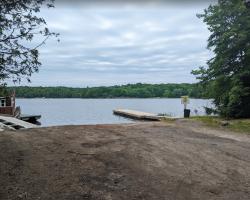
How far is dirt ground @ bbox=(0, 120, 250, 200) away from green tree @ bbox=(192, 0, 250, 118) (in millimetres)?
8591

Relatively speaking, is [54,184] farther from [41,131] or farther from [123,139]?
[41,131]

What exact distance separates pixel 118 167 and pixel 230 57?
568 inches

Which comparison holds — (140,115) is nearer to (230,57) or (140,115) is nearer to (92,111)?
(230,57)

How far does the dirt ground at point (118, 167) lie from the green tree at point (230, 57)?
859cm

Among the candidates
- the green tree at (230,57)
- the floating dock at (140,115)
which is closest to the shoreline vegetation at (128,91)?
the floating dock at (140,115)

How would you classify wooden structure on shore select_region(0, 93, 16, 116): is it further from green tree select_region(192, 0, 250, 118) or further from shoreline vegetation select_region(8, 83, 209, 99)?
shoreline vegetation select_region(8, 83, 209, 99)

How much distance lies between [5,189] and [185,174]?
357 cm

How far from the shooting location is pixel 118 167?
9047 millimetres

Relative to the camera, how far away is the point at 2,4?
27.5 feet

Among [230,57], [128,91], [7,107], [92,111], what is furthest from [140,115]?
[128,91]

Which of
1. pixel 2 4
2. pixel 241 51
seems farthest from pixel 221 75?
pixel 2 4

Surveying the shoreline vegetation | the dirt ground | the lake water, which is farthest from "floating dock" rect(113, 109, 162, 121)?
the shoreline vegetation

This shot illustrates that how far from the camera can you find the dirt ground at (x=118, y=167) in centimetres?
769

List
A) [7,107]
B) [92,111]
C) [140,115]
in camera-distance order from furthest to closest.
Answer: [92,111]
[7,107]
[140,115]
